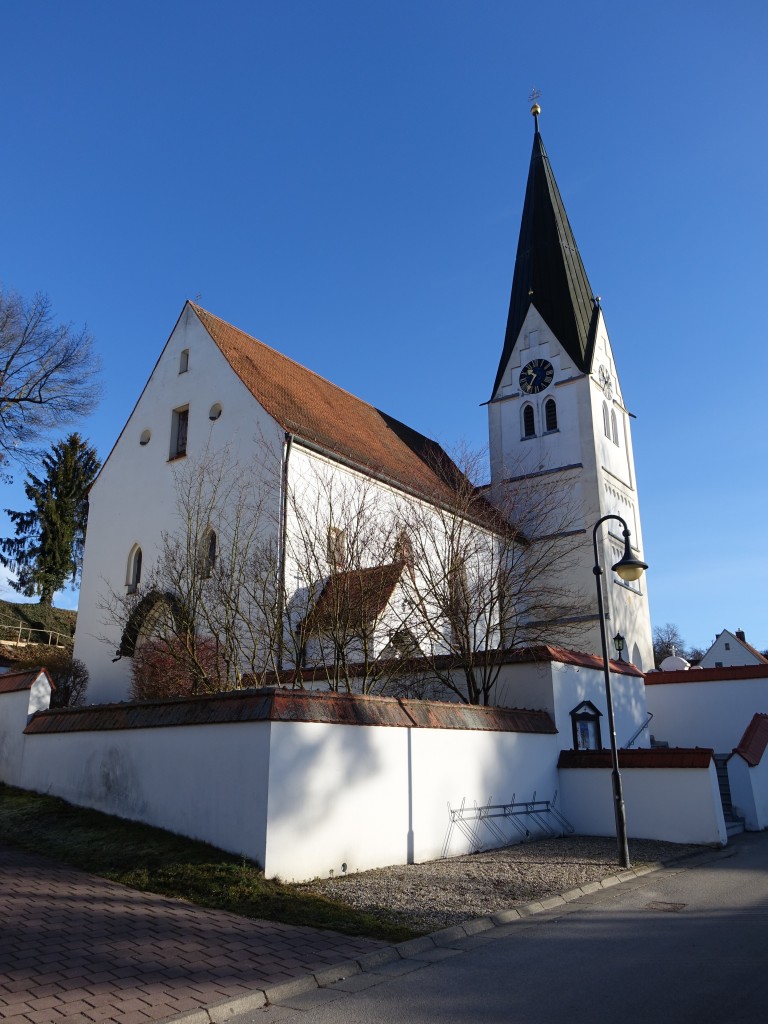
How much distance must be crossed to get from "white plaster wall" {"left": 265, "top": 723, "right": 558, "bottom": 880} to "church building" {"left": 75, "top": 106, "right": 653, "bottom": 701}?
3017 millimetres

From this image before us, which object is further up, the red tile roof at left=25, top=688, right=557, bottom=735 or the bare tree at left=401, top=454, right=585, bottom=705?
the bare tree at left=401, top=454, right=585, bottom=705

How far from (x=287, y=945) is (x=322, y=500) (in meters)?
13.5

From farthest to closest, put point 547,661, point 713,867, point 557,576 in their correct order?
point 557,576
point 547,661
point 713,867

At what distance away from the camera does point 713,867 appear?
11.3 m

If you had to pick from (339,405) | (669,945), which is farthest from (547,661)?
(339,405)

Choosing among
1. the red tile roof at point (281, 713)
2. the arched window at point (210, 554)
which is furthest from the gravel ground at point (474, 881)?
the arched window at point (210, 554)

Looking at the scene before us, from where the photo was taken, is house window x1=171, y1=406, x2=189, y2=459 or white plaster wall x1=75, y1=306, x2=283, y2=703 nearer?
white plaster wall x1=75, y1=306, x2=283, y2=703

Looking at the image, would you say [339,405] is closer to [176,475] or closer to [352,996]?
[176,475]

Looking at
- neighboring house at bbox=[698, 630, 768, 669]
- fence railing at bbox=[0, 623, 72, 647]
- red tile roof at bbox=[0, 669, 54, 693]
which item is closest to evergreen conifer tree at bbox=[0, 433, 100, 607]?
fence railing at bbox=[0, 623, 72, 647]

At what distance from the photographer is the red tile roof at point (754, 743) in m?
16.3

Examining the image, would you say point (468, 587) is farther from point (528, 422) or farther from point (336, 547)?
point (528, 422)

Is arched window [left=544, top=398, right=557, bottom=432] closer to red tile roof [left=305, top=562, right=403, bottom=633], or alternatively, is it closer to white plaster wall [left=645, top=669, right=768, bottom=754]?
white plaster wall [left=645, top=669, right=768, bottom=754]

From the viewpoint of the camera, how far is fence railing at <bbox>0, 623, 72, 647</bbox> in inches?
1219

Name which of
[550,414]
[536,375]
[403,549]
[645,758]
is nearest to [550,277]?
[536,375]
